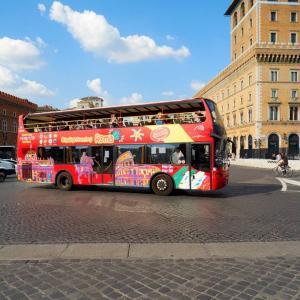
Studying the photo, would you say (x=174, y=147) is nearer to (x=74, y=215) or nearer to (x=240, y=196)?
(x=240, y=196)

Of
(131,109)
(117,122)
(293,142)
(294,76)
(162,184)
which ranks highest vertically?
(294,76)

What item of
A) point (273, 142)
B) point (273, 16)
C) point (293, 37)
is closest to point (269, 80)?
point (293, 37)

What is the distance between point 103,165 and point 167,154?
3.12 m

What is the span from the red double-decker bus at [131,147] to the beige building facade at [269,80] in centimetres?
4815

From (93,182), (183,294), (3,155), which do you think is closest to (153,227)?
(183,294)

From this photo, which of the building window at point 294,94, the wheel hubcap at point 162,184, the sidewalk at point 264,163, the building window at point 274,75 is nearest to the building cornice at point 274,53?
the building window at point 274,75

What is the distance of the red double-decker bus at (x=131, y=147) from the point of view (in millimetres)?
12633

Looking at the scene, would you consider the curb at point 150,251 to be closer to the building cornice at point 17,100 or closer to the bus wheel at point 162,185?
the bus wheel at point 162,185

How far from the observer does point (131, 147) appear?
13875mm

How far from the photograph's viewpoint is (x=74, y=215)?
9078 millimetres

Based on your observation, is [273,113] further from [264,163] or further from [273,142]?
[264,163]

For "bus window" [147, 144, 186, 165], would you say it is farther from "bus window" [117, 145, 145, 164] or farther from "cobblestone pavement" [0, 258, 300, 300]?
"cobblestone pavement" [0, 258, 300, 300]

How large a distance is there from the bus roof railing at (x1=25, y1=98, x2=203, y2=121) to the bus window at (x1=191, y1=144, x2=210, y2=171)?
5.88 ft

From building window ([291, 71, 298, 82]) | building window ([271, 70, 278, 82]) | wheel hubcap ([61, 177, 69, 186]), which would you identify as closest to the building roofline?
building window ([271, 70, 278, 82])
